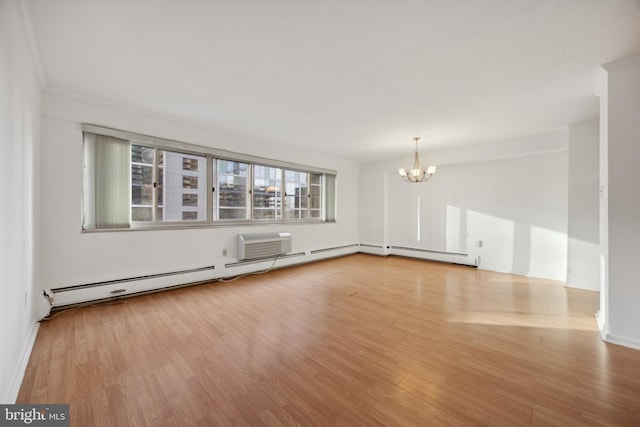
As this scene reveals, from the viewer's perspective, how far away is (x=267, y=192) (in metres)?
5.29

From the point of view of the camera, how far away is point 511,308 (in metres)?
3.19

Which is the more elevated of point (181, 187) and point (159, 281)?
point (181, 187)

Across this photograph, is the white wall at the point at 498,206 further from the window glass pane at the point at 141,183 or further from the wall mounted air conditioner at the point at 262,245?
the window glass pane at the point at 141,183

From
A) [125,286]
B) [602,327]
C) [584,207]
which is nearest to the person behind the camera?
[602,327]

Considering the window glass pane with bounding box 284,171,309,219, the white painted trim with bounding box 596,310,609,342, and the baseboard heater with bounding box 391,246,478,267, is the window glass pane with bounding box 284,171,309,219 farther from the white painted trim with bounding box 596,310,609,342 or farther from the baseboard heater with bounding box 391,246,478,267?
the white painted trim with bounding box 596,310,609,342

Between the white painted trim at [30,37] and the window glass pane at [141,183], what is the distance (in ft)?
3.93

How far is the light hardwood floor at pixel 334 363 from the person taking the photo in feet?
5.00

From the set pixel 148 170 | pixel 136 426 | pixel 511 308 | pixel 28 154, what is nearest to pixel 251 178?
pixel 148 170

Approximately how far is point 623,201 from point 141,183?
568 centimetres

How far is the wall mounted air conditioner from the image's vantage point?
14.8 ft

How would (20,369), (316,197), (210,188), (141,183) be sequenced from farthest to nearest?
(316,197)
(210,188)
(141,183)
(20,369)

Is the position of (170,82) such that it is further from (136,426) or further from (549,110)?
(549,110)

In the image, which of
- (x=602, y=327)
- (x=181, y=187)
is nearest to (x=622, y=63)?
(x=602, y=327)

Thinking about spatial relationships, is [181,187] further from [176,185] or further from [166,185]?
[166,185]
